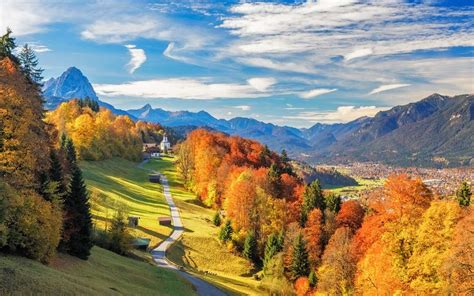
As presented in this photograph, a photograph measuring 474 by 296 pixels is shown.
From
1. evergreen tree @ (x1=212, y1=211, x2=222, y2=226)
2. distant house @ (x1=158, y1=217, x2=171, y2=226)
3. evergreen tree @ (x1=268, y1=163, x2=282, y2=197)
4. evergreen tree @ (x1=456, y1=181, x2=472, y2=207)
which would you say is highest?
evergreen tree @ (x1=456, y1=181, x2=472, y2=207)

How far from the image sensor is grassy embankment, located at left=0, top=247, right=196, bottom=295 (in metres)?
25.5

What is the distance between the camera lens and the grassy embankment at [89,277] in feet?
83.7

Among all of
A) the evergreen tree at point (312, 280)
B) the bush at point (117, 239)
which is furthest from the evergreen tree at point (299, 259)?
the bush at point (117, 239)

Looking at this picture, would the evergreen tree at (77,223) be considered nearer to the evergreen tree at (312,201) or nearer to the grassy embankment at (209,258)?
the grassy embankment at (209,258)

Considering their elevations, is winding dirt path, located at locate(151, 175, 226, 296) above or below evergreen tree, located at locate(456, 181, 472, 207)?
below

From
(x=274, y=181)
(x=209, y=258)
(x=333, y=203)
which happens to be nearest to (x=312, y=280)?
(x=209, y=258)

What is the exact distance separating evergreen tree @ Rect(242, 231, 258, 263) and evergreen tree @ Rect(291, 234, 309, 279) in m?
9.63

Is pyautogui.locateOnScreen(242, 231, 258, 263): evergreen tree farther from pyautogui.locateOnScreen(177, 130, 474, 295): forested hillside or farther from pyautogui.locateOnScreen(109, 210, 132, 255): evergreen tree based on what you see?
pyautogui.locateOnScreen(109, 210, 132, 255): evergreen tree

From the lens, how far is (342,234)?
62.7 meters

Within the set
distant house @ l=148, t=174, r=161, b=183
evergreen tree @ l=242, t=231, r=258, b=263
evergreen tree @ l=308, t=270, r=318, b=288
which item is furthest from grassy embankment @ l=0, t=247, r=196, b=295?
distant house @ l=148, t=174, r=161, b=183

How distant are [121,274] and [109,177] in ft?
217

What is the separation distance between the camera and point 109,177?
105 meters

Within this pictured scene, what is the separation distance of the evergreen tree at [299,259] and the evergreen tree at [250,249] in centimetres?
963

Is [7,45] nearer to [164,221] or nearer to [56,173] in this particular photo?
[56,173]
